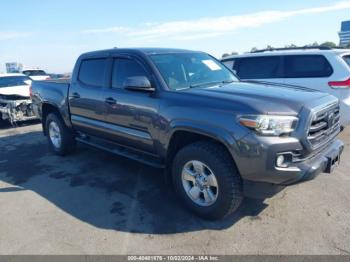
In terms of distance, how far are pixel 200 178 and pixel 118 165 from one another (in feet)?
7.69

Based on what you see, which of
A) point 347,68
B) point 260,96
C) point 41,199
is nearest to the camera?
point 260,96

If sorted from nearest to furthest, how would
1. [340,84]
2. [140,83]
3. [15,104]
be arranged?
[140,83], [340,84], [15,104]

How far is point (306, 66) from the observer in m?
6.77

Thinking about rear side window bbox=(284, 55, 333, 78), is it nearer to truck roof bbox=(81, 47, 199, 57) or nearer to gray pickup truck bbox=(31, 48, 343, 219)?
gray pickup truck bbox=(31, 48, 343, 219)

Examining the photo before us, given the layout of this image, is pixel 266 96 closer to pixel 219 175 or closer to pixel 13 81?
pixel 219 175

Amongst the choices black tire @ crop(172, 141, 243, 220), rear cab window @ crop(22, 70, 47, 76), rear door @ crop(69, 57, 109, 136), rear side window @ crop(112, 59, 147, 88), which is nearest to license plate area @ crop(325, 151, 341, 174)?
black tire @ crop(172, 141, 243, 220)

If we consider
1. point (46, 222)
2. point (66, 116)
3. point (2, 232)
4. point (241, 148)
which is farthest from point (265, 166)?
point (66, 116)

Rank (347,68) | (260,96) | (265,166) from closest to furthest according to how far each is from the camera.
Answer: (265,166), (260,96), (347,68)

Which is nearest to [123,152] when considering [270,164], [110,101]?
[110,101]

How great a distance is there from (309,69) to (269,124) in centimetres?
432

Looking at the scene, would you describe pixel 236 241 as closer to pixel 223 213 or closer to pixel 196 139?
pixel 223 213

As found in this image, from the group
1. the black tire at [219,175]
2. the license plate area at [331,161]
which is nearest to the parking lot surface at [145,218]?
the black tire at [219,175]

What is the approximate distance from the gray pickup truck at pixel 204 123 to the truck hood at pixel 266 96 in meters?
0.01

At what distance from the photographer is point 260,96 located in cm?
342
